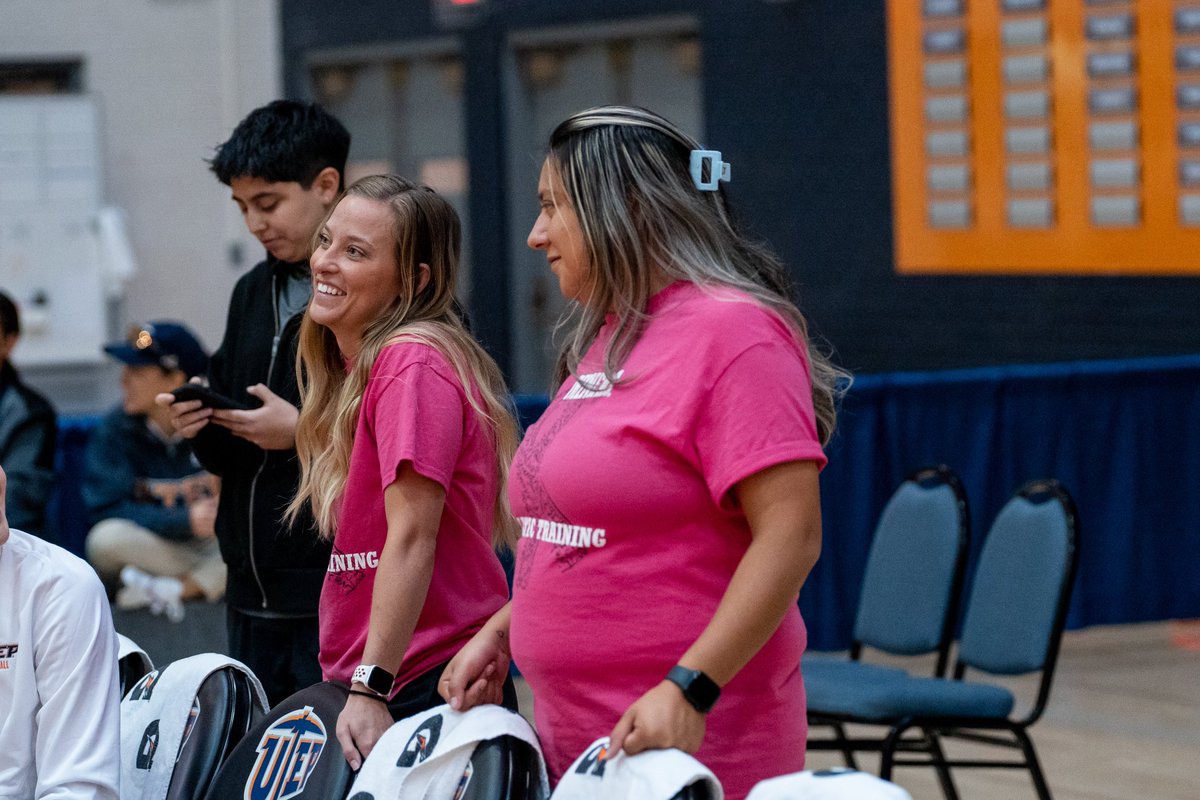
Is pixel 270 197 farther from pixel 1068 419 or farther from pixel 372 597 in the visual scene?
pixel 1068 419

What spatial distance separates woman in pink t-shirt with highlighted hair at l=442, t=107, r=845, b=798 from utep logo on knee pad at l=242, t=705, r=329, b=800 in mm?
238

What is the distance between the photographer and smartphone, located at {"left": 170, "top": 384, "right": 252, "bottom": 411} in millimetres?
2344

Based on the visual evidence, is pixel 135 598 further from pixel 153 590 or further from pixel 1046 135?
pixel 1046 135

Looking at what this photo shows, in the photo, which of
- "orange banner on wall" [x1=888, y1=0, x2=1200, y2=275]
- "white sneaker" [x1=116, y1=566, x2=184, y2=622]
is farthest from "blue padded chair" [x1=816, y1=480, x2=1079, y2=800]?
"orange banner on wall" [x1=888, y1=0, x2=1200, y2=275]

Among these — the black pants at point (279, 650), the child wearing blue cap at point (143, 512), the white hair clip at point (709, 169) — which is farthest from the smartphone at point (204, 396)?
the child wearing blue cap at point (143, 512)

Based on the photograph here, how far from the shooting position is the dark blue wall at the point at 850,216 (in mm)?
6582

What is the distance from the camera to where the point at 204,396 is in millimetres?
2348

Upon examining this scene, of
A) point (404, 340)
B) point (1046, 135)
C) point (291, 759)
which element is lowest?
point (291, 759)

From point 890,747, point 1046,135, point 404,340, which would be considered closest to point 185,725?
point 404,340

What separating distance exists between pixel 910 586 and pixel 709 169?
A: 2180 mm

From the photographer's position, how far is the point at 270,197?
2.45m

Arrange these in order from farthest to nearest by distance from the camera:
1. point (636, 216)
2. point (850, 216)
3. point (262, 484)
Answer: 1. point (850, 216)
2. point (262, 484)
3. point (636, 216)

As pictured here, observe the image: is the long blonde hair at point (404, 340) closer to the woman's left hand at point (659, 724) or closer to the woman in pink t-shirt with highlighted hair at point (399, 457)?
the woman in pink t-shirt with highlighted hair at point (399, 457)

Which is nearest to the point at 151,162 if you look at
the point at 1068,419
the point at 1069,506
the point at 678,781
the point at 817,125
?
the point at 817,125
